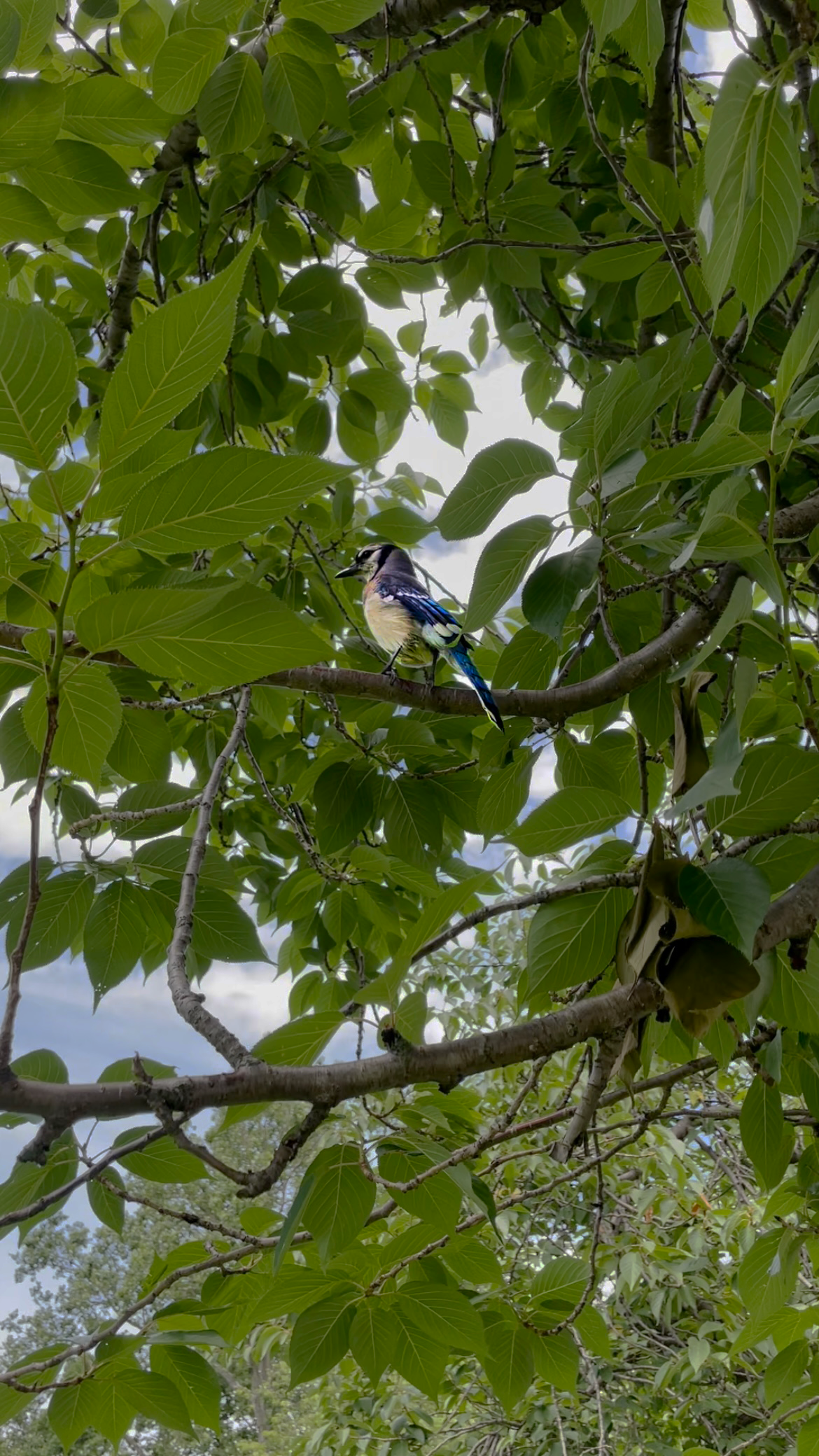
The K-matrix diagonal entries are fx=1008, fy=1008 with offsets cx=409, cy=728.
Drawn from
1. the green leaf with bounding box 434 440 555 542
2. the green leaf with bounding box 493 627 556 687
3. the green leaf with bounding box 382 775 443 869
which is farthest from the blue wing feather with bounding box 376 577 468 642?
the green leaf with bounding box 434 440 555 542

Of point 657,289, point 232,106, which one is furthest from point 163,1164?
point 657,289

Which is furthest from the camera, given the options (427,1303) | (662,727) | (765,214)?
(662,727)

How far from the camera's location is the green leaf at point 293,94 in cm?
142

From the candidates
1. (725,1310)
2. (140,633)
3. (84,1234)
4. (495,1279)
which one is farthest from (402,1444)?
(84,1234)

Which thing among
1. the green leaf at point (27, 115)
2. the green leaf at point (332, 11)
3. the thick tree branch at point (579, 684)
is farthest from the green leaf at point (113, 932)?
the green leaf at point (332, 11)

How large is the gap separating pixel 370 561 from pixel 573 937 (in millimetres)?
1772

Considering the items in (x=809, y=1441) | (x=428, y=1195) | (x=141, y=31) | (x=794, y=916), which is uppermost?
(x=141, y=31)

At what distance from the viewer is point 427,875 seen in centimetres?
167

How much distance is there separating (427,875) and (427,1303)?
63cm

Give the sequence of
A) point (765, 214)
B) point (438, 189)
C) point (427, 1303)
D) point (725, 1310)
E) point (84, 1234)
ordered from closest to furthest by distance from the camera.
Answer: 1. point (765, 214)
2. point (427, 1303)
3. point (438, 189)
4. point (725, 1310)
5. point (84, 1234)

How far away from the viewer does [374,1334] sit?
125cm

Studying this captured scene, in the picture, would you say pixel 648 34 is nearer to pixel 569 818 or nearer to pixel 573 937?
pixel 569 818

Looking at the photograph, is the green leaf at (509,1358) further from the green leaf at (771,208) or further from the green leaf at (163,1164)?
the green leaf at (771,208)

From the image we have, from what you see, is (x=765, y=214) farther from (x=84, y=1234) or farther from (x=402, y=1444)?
(x=84, y=1234)
